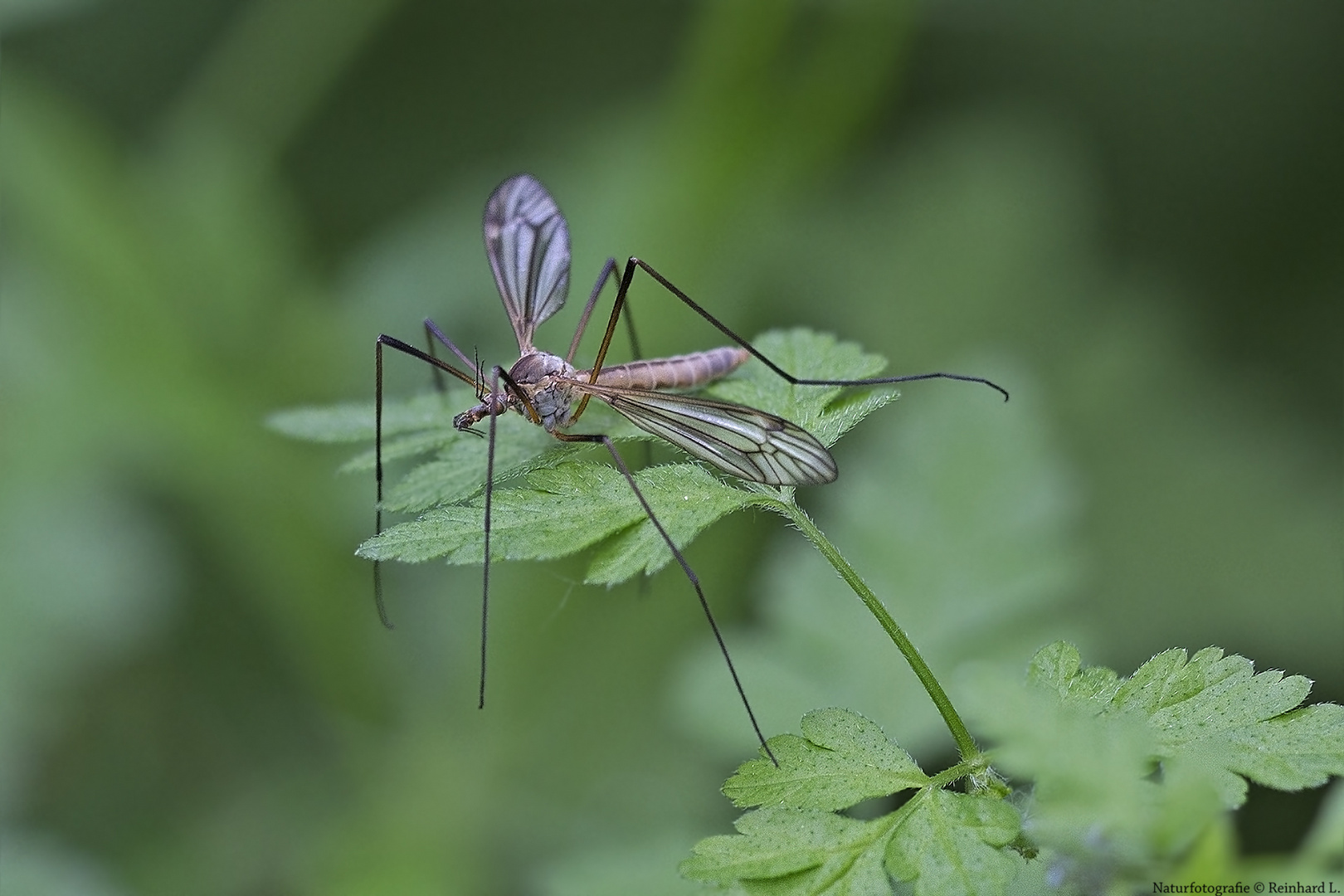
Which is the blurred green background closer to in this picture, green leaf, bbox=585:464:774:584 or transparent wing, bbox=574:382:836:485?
transparent wing, bbox=574:382:836:485

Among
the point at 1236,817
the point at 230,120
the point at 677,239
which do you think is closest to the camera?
the point at 1236,817

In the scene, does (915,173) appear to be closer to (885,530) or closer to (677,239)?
(677,239)

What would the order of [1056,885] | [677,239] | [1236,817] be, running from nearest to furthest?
[1056,885]
[1236,817]
[677,239]

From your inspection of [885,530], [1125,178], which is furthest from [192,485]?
[1125,178]

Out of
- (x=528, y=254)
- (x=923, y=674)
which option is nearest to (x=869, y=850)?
(x=923, y=674)

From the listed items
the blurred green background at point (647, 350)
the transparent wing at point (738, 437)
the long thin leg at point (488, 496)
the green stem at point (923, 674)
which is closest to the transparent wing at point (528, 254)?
the long thin leg at point (488, 496)

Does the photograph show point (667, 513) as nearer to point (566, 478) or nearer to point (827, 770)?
point (566, 478)
